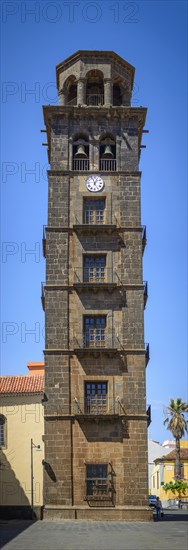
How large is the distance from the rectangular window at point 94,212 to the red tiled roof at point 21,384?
11042 millimetres

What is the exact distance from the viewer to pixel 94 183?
37.0 m

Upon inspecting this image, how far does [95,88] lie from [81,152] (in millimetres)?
5021

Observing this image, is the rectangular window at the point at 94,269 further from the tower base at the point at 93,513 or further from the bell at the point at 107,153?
the tower base at the point at 93,513

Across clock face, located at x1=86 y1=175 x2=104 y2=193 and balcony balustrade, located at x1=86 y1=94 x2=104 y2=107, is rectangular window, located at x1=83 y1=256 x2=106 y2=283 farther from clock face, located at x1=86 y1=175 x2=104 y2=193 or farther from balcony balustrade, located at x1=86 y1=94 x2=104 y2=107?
balcony balustrade, located at x1=86 y1=94 x2=104 y2=107

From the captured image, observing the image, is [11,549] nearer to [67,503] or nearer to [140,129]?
[67,503]

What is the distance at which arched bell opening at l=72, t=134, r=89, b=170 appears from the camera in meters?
37.7

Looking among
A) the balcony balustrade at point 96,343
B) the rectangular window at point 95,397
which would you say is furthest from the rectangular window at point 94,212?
the rectangular window at point 95,397

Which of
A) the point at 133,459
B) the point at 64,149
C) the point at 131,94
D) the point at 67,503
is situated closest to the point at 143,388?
the point at 133,459

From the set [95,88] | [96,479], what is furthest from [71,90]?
[96,479]

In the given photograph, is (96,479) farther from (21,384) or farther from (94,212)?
(94,212)

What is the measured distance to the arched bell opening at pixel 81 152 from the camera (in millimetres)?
37656

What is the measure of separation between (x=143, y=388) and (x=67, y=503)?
6315 millimetres

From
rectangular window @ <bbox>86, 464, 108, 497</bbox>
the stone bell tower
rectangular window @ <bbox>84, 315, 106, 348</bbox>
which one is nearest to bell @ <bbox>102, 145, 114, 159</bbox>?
the stone bell tower

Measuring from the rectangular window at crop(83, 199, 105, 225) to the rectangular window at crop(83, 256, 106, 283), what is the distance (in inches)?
75.1
